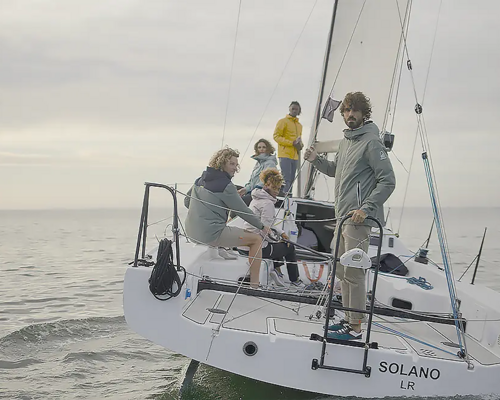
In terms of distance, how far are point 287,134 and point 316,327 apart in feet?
16.8

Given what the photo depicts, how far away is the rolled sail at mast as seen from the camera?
744 cm

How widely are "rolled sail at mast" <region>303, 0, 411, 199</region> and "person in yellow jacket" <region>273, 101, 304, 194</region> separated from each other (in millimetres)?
483

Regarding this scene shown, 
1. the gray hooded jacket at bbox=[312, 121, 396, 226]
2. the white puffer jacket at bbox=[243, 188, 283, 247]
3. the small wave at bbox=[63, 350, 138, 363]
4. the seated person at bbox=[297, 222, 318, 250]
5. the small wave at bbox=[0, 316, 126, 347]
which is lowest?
the small wave at bbox=[0, 316, 126, 347]

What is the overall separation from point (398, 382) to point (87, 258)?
40.2 ft

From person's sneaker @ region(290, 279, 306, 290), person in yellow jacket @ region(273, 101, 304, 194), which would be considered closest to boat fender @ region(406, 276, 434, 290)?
person's sneaker @ region(290, 279, 306, 290)

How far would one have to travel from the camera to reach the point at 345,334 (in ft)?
12.0

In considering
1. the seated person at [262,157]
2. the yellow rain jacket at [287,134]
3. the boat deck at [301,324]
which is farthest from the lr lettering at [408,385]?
the yellow rain jacket at [287,134]

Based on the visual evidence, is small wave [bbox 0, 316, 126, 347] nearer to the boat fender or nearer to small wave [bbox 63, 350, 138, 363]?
small wave [bbox 63, 350, 138, 363]

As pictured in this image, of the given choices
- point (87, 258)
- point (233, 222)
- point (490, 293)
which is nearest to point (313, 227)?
point (233, 222)

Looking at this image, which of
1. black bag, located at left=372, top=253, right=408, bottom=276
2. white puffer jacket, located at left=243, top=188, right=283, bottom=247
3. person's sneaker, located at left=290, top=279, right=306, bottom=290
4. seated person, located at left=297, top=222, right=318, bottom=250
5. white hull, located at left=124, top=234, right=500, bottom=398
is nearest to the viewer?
white hull, located at left=124, top=234, right=500, bottom=398

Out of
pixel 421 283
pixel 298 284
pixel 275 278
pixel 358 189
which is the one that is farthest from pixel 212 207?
pixel 421 283

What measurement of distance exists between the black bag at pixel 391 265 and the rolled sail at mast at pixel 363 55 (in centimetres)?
167

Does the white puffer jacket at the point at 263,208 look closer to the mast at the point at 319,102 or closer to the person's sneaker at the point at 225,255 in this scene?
the person's sneaker at the point at 225,255

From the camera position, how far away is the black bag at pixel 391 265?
5839 mm
